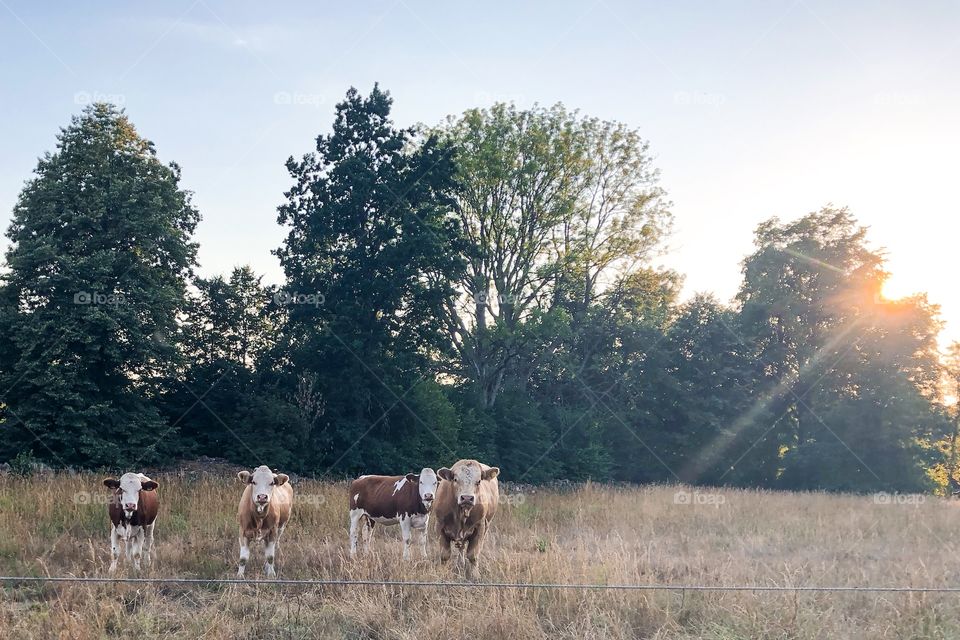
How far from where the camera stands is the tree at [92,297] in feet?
72.5

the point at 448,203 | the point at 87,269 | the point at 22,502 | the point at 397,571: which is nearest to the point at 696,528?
the point at 397,571

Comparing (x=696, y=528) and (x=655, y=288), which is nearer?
(x=696, y=528)

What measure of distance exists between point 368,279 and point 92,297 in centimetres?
884

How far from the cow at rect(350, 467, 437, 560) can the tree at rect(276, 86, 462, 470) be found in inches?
505

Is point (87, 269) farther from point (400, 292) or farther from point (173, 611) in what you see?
point (173, 611)

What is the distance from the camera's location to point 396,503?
470 inches

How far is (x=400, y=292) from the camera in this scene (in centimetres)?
2580

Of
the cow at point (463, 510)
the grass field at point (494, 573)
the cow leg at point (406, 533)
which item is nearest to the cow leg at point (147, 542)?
the grass field at point (494, 573)

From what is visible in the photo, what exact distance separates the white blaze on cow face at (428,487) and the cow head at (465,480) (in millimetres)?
653

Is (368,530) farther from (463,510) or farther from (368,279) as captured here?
(368,279)

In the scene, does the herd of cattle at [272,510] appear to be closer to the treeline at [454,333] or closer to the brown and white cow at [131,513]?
the brown and white cow at [131,513]

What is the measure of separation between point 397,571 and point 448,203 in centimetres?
2065

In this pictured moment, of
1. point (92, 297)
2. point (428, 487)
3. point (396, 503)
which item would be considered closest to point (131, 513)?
point (396, 503)

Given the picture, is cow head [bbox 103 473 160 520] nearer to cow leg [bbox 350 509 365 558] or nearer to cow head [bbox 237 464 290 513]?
cow head [bbox 237 464 290 513]
